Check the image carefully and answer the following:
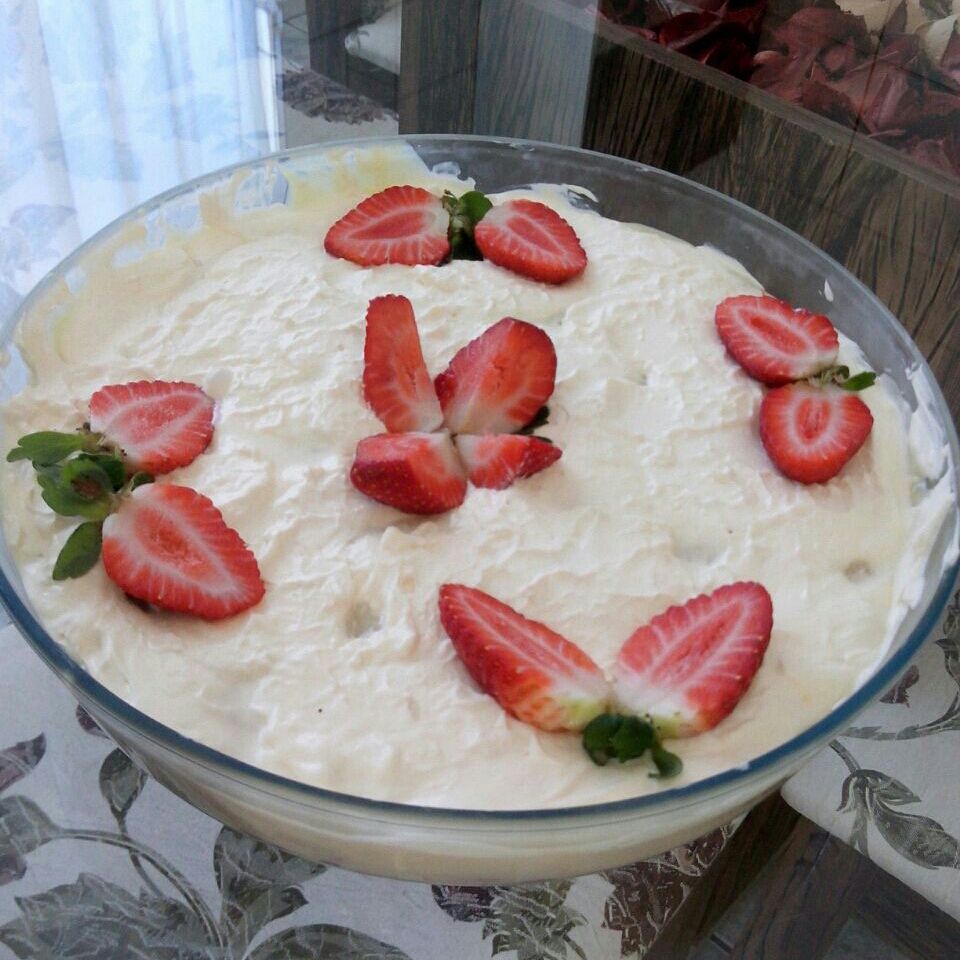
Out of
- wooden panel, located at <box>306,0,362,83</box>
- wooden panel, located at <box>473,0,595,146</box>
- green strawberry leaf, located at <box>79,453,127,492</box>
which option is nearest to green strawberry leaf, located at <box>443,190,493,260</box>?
wooden panel, located at <box>473,0,595,146</box>

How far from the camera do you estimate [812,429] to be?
87 centimetres

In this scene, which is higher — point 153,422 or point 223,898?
point 153,422

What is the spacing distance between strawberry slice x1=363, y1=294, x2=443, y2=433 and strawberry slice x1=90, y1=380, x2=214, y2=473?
0.13m

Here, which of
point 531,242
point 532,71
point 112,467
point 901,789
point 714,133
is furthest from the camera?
point 532,71

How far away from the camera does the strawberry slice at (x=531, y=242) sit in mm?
1002

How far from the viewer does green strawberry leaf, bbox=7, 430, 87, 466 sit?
2.55ft

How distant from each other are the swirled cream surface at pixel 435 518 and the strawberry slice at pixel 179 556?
17mm

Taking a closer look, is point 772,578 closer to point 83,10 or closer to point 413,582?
point 413,582

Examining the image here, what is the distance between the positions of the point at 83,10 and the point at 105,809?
1.27 meters

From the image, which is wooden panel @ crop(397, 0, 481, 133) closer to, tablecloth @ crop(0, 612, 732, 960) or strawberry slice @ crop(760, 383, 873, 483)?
strawberry slice @ crop(760, 383, 873, 483)

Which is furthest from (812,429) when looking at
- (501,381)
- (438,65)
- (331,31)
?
(331,31)

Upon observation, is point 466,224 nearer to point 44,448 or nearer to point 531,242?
point 531,242

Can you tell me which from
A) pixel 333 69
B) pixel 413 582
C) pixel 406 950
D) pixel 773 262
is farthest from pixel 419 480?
pixel 333 69

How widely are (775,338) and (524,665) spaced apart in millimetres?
399
